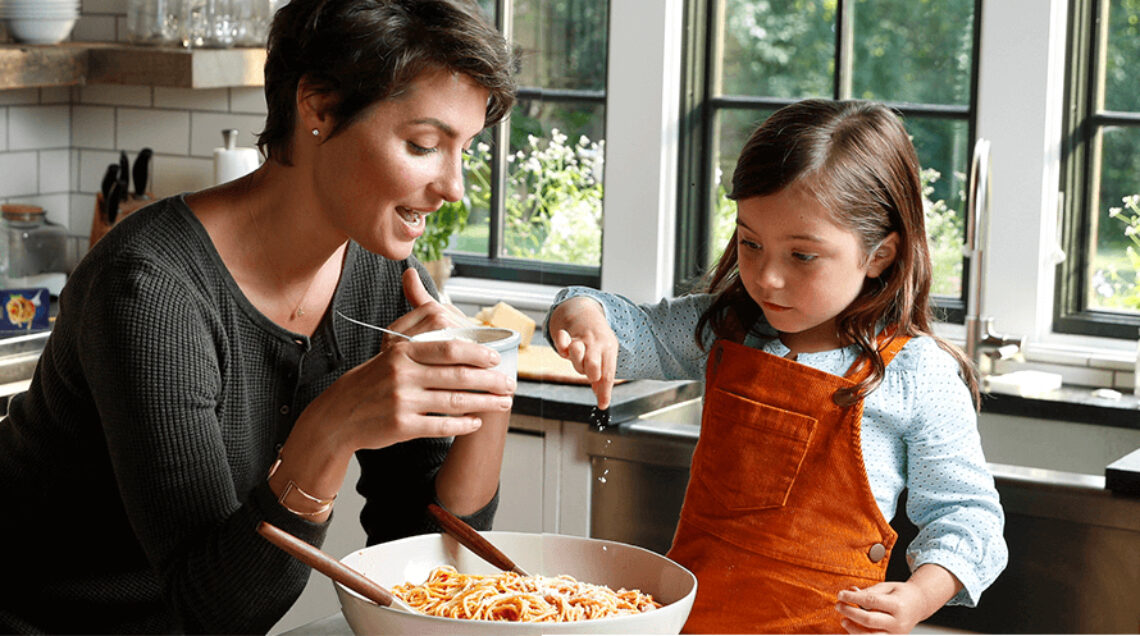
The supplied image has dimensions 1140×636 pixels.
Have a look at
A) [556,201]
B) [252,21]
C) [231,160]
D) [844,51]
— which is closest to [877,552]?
[844,51]

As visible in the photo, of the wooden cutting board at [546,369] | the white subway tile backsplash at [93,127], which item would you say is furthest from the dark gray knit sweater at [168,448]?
the white subway tile backsplash at [93,127]

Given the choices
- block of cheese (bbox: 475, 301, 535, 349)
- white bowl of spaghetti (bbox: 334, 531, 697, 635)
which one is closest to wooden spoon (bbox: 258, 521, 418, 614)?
white bowl of spaghetti (bbox: 334, 531, 697, 635)

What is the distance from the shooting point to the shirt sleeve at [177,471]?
1.22 metres

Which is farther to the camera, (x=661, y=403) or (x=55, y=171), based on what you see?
(x=55, y=171)

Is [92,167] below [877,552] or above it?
above

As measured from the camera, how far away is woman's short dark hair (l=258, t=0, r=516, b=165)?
4.28 feet

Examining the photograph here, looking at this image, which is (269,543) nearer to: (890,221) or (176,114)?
(890,221)

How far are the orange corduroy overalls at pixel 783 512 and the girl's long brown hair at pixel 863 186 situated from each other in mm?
47

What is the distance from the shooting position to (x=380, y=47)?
4.27 feet

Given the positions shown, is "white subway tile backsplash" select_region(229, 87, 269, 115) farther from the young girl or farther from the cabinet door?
the young girl

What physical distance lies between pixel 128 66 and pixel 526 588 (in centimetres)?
236

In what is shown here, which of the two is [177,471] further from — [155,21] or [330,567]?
[155,21]

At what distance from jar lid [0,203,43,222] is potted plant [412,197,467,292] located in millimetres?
993

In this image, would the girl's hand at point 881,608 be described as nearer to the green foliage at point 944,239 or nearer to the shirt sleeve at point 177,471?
the shirt sleeve at point 177,471
